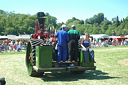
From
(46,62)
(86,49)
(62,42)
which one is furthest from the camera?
(86,49)

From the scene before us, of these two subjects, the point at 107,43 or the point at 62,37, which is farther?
the point at 107,43

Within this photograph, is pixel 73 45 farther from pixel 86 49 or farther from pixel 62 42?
pixel 86 49

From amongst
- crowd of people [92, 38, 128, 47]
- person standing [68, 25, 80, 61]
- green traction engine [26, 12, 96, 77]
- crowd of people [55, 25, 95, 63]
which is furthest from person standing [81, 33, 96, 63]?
crowd of people [92, 38, 128, 47]

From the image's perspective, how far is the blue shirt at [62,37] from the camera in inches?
317

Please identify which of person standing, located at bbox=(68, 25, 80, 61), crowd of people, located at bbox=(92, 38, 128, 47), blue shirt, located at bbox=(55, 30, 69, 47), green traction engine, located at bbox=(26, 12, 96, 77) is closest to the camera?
green traction engine, located at bbox=(26, 12, 96, 77)

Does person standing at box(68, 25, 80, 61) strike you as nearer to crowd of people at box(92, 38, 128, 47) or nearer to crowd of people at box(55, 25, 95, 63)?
crowd of people at box(55, 25, 95, 63)

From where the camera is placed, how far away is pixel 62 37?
8.09 meters

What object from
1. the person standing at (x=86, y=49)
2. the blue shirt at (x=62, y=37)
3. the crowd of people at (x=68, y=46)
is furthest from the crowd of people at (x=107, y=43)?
the blue shirt at (x=62, y=37)

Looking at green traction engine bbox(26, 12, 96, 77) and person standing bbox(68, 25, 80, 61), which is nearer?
green traction engine bbox(26, 12, 96, 77)

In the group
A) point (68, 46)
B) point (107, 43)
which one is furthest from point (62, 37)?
point (107, 43)

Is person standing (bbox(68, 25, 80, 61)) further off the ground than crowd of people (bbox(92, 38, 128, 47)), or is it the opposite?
A: person standing (bbox(68, 25, 80, 61))

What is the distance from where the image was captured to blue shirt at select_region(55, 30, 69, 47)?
8062 millimetres

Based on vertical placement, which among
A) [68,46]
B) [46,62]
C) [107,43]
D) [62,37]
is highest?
[62,37]

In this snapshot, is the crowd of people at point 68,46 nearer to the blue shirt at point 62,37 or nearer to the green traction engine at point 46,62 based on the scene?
the blue shirt at point 62,37
